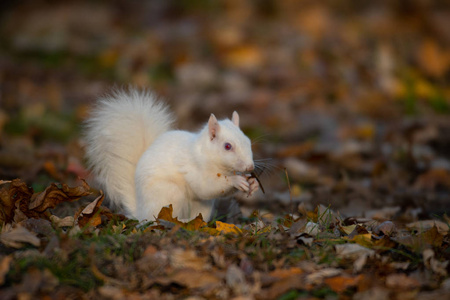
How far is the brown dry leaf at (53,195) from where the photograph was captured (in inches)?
116

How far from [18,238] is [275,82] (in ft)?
20.9

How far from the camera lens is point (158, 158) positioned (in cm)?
334

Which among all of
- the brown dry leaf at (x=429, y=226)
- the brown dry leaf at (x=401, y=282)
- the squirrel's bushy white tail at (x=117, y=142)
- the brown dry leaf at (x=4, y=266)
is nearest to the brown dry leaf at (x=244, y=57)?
the squirrel's bushy white tail at (x=117, y=142)

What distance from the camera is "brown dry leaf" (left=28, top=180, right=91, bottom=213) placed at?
294cm

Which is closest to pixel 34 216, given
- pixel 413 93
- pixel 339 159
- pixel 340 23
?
pixel 339 159

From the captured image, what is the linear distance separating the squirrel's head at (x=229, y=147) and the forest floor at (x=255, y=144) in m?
0.28

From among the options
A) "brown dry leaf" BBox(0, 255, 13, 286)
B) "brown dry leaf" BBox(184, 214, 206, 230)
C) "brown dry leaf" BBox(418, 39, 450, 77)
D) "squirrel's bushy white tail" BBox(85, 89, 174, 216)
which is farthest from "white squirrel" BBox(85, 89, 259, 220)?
"brown dry leaf" BBox(418, 39, 450, 77)

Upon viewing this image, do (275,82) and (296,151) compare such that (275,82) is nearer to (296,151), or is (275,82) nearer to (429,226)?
(296,151)

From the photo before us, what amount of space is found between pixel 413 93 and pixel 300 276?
6.05m

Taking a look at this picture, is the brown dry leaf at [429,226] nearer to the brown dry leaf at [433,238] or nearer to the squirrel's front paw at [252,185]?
the brown dry leaf at [433,238]

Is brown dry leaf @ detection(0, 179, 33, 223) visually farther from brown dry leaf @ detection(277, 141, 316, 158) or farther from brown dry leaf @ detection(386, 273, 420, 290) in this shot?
brown dry leaf @ detection(277, 141, 316, 158)

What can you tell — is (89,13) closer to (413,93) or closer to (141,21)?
(141,21)

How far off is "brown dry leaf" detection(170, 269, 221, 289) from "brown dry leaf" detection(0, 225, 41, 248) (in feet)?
2.29

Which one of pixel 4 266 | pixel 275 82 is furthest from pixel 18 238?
pixel 275 82
